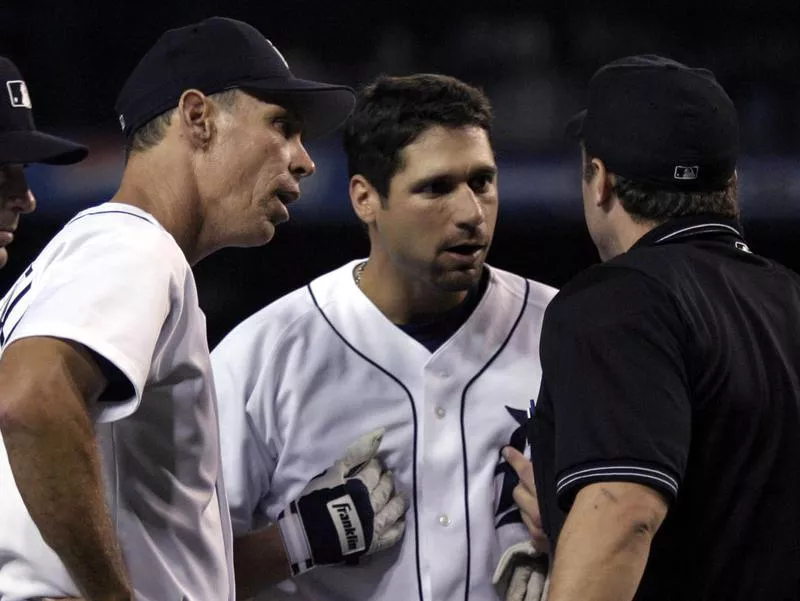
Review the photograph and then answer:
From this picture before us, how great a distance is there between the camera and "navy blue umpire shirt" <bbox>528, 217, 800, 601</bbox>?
1.04m

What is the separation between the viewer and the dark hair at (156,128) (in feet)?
4.16

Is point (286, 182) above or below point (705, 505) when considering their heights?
above

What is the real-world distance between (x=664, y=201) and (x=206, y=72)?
522 millimetres

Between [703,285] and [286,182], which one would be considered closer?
[703,285]

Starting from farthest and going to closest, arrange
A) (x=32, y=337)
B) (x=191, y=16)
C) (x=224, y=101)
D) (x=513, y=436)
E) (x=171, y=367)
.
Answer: (x=191, y=16) < (x=513, y=436) < (x=224, y=101) < (x=171, y=367) < (x=32, y=337)

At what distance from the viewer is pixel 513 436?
1543 millimetres

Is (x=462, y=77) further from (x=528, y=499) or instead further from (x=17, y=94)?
(x=528, y=499)

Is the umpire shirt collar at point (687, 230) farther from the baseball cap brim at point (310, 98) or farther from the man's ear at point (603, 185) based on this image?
the baseball cap brim at point (310, 98)

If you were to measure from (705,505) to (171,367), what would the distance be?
0.52m

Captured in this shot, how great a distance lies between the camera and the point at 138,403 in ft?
3.22

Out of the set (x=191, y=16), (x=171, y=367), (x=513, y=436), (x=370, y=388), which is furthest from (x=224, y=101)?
(x=191, y=16)

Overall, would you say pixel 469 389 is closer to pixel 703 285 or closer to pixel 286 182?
pixel 286 182

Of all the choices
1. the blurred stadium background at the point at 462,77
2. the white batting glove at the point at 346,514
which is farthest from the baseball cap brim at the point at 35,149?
the blurred stadium background at the point at 462,77

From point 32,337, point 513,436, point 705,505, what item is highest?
point 32,337
